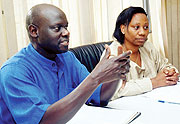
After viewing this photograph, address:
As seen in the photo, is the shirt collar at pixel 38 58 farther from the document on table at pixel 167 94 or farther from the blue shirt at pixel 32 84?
the document on table at pixel 167 94

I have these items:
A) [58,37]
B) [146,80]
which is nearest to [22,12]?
[58,37]

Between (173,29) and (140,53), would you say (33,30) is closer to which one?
(140,53)

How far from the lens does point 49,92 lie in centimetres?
99

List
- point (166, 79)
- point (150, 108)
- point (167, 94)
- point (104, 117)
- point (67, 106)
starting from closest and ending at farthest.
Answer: point (67, 106)
point (104, 117)
point (150, 108)
point (167, 94)
point (166, 79)

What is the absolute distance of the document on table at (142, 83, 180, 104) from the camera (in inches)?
46.3

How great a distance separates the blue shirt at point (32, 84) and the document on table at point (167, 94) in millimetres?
357

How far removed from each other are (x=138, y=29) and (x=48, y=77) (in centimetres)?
93

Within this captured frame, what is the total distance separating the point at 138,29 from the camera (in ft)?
5.42

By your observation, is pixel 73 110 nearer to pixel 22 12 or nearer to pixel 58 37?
pixel 58 37

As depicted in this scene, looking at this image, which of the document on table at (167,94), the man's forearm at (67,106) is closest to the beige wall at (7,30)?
the man's forearm at (67,106)

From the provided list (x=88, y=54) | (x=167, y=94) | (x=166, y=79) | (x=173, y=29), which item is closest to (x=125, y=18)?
(x=88, y=54)

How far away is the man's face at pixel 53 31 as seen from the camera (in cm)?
92

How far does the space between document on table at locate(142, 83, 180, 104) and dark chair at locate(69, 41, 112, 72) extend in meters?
0.67

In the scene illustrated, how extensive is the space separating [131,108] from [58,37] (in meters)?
0.52
